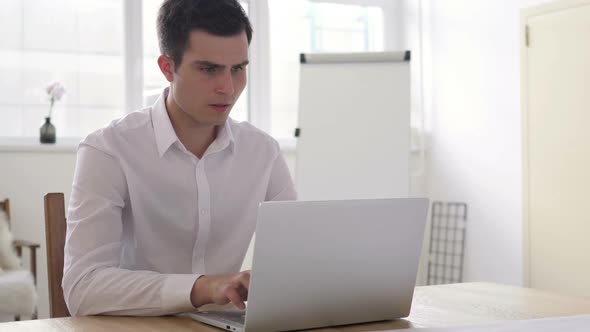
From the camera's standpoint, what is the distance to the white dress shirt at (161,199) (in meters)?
1.45

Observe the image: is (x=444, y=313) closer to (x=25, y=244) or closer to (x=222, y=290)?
(x=222, y=290)

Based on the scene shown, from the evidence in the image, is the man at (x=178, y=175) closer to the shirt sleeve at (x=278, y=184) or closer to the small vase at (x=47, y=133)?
the shirt sleeve at (x=278, y=184)

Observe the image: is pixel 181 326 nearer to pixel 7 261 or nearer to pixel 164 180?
pixel 164 180

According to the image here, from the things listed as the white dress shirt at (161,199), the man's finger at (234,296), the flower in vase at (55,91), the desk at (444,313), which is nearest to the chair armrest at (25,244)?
the flower in vase at (55,91)

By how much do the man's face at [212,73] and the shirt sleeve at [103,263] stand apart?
0.68 feet

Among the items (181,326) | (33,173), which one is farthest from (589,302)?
(33,173)

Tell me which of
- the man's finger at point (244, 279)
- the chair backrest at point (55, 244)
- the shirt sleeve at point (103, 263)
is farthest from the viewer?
the chair backrest at point (55, 244)

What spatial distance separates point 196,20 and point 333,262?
2.11 ft

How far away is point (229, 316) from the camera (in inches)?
48.9

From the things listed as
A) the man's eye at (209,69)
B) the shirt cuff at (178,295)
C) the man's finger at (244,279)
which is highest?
the man's eye at (209,69)

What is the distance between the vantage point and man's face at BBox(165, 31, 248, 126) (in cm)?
154

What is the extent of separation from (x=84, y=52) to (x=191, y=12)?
3.00 metres

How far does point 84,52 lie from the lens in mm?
4395

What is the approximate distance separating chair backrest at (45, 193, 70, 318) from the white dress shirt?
0.06 ft
